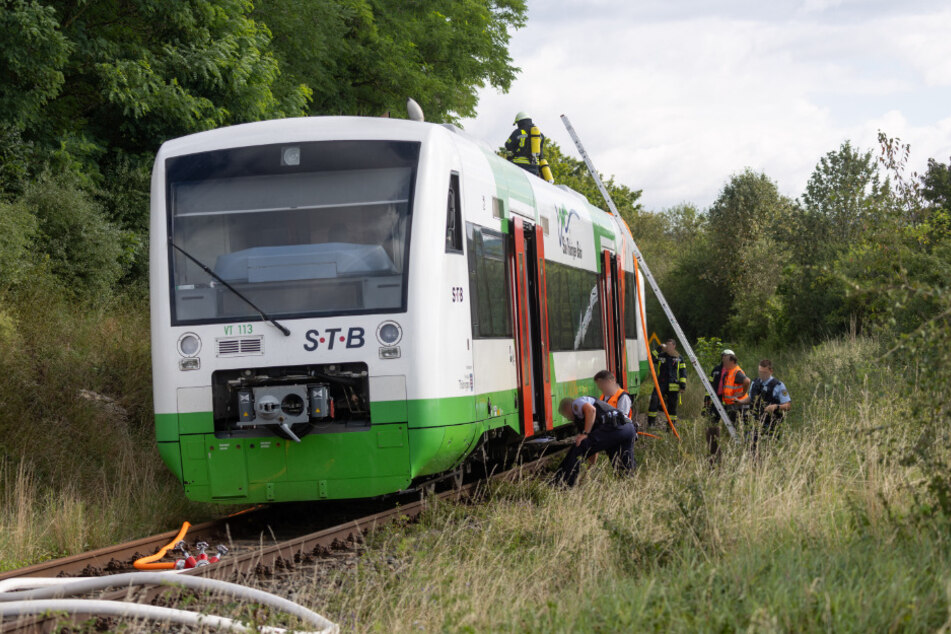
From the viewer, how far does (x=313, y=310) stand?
8.93m

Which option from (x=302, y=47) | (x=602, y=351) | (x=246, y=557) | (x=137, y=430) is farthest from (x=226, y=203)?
(x=302, y=47)

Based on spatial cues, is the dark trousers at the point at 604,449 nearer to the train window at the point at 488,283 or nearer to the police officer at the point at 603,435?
the police officer at the point at 603,435

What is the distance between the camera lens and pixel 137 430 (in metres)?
13.2

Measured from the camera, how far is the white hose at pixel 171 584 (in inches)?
228

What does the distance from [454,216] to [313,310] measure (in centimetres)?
152

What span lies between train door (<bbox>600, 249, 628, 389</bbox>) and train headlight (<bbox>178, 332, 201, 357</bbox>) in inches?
282

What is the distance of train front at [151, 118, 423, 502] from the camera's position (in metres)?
8.81

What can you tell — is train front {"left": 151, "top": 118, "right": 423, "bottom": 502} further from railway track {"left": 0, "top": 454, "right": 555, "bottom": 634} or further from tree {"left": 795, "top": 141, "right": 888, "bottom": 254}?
tree {"left": 795, "top": 141, "right": 888, "bottom": 254}

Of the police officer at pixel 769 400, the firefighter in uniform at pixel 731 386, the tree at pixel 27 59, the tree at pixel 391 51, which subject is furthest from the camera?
the tree at pixel 391 51

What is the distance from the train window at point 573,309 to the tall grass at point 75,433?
4.23 meters

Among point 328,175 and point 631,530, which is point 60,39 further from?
point 631,530

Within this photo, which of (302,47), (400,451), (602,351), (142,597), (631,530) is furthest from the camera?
(302,47)

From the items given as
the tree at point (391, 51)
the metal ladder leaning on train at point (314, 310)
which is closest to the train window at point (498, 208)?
the metal ladder leaning on train at point (314, 310)

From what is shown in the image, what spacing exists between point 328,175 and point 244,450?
2370 mm
